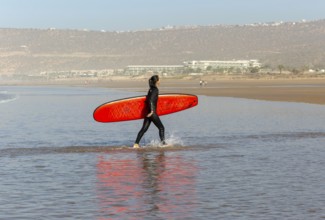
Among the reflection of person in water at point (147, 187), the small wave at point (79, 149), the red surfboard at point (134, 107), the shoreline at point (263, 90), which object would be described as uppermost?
the red surfboard at point (134, 107)

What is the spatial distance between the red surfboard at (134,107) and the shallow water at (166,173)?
648 millimetres

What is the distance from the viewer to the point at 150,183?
1156cm

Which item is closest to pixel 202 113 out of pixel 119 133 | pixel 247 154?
pixel 119 133

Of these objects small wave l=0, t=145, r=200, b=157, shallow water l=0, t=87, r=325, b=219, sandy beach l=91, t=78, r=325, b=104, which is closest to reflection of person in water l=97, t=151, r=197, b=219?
shallow water l=0, t=87, r=325, b=219

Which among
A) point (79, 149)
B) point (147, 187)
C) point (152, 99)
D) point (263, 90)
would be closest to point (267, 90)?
point (263, 90)

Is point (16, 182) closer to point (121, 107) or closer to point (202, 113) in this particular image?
point (121, 107)

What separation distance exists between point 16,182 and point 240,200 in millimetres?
3601

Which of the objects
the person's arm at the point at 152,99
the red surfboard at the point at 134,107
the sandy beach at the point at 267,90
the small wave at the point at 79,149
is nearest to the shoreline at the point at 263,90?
the sandy beach at the point at 267,90

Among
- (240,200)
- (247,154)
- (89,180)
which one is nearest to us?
(240,200)

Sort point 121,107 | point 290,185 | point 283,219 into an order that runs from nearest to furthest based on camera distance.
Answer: point 283,219, point 290,185, point 121,107

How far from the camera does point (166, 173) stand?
12.7 metres

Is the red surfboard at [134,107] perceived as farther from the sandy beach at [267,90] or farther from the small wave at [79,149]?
the sandy beach at [267,90]

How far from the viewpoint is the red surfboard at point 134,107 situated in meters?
18.3

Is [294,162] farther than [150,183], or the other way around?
[294,162]
